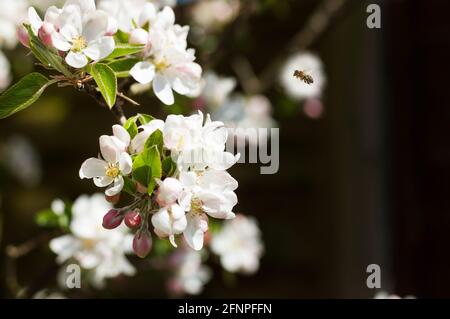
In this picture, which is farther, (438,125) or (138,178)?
(438,125)

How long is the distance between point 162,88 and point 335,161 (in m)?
1.87

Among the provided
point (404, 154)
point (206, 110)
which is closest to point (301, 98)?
point (206, 110)

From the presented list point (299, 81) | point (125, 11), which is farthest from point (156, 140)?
point (299, 81)

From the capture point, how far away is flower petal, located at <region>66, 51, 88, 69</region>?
46.1 inches

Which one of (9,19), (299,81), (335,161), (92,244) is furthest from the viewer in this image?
(335,161)

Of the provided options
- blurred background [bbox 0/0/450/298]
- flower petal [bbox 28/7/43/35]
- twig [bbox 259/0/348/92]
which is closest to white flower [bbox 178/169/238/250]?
flower petal [bbox 28/7/43/35]

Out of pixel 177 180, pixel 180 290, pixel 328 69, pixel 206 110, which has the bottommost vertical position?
pixel 180 290

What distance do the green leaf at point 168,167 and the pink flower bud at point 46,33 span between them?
0.27m

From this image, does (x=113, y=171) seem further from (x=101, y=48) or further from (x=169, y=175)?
(x=101, y=48)

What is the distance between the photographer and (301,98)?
2.45 meters

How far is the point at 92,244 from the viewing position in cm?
171
